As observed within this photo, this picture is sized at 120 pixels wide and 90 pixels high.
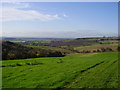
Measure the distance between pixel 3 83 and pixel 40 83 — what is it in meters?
2.95

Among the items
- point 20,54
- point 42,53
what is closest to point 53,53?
point 42,53

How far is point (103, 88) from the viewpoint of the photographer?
12.4m

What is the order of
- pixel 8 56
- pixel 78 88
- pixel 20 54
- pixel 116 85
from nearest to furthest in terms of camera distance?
pixel 78 88 < pixel 116 85 < pixel 8 56 < pixel 20 54

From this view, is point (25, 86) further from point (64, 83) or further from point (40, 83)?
point (64, 83)

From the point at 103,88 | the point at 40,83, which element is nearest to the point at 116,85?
the point at 103,88

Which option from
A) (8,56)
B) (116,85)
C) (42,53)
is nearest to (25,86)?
(116,85)

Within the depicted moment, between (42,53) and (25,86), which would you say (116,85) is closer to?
(25,86)

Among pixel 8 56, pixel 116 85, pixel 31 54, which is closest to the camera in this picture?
pixel 116 85

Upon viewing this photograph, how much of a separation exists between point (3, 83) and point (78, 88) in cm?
601

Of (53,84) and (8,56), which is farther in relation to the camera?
(8,56)

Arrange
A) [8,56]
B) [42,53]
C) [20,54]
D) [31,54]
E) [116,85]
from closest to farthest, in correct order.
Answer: [116,85] < [8,56] < [20,54] < [31,54] < [42,53]

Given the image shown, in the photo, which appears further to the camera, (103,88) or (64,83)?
(64,83)

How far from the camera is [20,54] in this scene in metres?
41.5

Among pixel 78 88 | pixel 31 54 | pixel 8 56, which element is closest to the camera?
pixel 78 88
